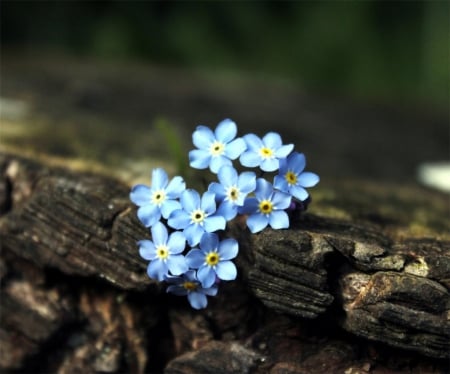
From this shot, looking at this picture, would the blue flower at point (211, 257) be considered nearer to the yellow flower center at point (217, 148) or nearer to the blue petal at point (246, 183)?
the blue petal at point (246, 183)

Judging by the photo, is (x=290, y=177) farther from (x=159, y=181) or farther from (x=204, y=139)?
(x=159, y=181)

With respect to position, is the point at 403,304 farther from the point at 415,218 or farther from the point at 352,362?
the point at 415,218

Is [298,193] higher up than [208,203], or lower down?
higher up

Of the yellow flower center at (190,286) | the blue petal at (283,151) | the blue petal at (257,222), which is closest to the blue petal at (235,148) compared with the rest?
the blue petal at (283,151)

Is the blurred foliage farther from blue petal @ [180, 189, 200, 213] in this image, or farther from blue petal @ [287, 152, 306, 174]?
blue petal @ [180, 189, 200, 213]

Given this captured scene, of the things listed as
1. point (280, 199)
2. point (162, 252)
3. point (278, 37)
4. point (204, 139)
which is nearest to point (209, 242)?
point (162, 252)

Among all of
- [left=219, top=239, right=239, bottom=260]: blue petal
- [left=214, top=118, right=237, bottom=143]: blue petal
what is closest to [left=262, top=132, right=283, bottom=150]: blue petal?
[left=214, top=118, right=237, bottom=143]: blue petal
